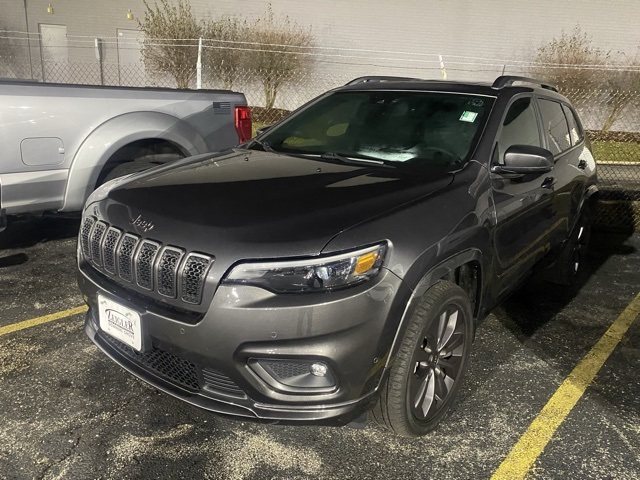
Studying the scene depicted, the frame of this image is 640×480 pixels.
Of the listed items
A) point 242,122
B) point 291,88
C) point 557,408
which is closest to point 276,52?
point 291,88

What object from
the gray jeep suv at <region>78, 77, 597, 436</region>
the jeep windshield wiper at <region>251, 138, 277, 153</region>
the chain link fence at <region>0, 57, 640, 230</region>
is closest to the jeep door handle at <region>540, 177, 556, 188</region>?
the gray jeep suv at <region>78, 77, 597, 436</region>

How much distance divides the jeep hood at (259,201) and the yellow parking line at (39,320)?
1.38 meters

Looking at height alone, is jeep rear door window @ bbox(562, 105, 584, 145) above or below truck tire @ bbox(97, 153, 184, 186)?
above

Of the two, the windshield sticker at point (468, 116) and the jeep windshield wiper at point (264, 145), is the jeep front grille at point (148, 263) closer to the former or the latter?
the jeep windshield wiper at point (264, 145)

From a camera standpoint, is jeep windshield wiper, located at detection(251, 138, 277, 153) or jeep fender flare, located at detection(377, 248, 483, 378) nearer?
jeep fender flare, located at detection(377, 248, 483, 378)

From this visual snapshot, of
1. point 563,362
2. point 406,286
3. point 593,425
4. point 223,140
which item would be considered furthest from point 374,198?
point 223,140

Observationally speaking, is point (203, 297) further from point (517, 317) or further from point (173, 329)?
point (517, 317)

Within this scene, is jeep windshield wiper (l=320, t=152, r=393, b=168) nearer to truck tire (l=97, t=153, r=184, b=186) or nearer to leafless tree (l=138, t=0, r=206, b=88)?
truck tire (l=97, t=153, r=184, b=186)

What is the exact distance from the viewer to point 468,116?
10.4 ft

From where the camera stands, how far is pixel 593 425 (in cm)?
276

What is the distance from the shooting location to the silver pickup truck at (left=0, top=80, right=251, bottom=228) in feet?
13.2

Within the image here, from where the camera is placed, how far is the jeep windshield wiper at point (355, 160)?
9.70ft

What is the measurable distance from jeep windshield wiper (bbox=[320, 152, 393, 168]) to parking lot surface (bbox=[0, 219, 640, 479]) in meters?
1.31

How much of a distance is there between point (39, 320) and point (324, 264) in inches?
97.8
